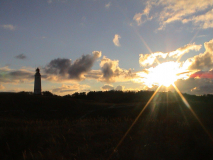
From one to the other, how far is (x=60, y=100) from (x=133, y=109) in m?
12.2

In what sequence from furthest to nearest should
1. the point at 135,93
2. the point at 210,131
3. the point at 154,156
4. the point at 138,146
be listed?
the point at 135,93 < the point at 210,131 < the point at 138,146 < the point at 154,156

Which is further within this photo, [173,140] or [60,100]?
[60,100]

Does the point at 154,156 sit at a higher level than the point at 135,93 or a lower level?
lower

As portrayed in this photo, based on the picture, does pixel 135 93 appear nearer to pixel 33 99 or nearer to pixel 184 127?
pixel 33 99

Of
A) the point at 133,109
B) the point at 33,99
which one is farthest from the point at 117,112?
the point at 33,99

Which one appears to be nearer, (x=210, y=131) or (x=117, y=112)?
(x=210, y=131)

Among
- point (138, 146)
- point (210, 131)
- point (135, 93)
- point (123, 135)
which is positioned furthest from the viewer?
point (135, 93)

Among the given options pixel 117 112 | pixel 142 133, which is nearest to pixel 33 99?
pixel 117 112

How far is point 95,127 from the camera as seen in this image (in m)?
10.1

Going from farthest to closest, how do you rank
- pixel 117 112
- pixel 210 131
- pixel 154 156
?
pixel 117 112 < pixel 210 131 < pixel 154 156

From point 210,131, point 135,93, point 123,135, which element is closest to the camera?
point 123,135

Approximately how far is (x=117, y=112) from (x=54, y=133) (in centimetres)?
1890

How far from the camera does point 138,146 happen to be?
743 centimetres

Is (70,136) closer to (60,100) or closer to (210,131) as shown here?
(210,131)
